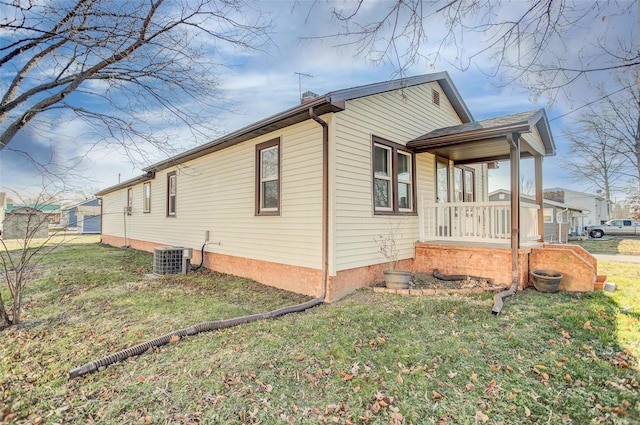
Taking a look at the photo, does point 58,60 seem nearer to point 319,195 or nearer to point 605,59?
point 319,195

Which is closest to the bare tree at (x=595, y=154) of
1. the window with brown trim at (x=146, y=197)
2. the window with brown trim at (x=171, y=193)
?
the window with brown trim at (x=171, y=193)

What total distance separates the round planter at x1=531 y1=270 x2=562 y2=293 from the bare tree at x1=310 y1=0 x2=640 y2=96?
3990mm

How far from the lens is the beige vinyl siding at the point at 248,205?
607 centimetres

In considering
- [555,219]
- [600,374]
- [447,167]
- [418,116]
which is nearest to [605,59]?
[600,374]

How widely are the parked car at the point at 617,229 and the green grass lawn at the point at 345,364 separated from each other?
88.2ft

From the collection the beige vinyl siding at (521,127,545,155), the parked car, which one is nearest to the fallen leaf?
the beige vinyl siding at (521,127,545,155)

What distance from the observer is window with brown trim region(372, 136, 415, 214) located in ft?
21.9

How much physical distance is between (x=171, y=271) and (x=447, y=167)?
26.7 ft

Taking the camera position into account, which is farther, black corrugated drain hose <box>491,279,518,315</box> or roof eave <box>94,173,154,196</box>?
roof eave <box>94,173,154,196</box>

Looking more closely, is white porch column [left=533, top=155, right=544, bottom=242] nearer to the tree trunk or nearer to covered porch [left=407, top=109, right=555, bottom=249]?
covered porch [left=407, top=109, right=555, bottom=249]

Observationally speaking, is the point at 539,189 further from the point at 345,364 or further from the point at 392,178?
the point at 345,364

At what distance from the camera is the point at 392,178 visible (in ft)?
22.8

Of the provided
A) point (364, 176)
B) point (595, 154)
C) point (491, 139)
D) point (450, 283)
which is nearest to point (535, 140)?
point (491, 139)

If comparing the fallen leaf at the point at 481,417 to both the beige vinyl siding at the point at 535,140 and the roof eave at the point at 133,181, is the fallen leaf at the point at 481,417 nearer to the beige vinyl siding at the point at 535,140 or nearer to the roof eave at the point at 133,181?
the beige vinyl siding at the point at 535,140
